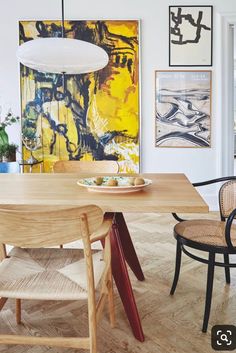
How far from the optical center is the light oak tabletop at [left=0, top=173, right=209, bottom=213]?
1.41 m

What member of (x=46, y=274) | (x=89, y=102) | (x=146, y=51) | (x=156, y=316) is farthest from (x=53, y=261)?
(x=146, y=51)

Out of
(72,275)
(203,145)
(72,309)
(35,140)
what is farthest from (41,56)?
(203,145)

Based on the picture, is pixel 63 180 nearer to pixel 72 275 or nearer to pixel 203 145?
pixel 72 275

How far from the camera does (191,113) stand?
13.5 feet

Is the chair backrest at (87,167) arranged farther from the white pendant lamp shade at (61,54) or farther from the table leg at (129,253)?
the white pendant lamp shade at (61,54)

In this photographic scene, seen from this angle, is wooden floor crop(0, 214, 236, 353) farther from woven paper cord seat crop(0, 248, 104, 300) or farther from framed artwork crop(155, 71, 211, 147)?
framed artwork crop(155, 71, 211, 147)

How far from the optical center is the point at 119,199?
152 centimetres

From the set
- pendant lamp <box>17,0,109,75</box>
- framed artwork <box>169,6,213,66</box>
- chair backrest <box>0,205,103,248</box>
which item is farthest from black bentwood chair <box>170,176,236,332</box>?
framed artwork <box>169,6,213,66</box>

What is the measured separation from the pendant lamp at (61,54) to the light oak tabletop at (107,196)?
0.67 m

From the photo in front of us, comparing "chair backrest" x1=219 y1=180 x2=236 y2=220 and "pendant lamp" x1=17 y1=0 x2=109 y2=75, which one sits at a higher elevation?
"pendant lamp" x1=17 y1=0 x2=109 y2=75

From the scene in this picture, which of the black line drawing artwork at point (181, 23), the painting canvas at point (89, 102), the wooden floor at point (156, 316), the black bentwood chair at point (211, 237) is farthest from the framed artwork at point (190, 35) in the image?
the wooden floor at point (156, 316)
